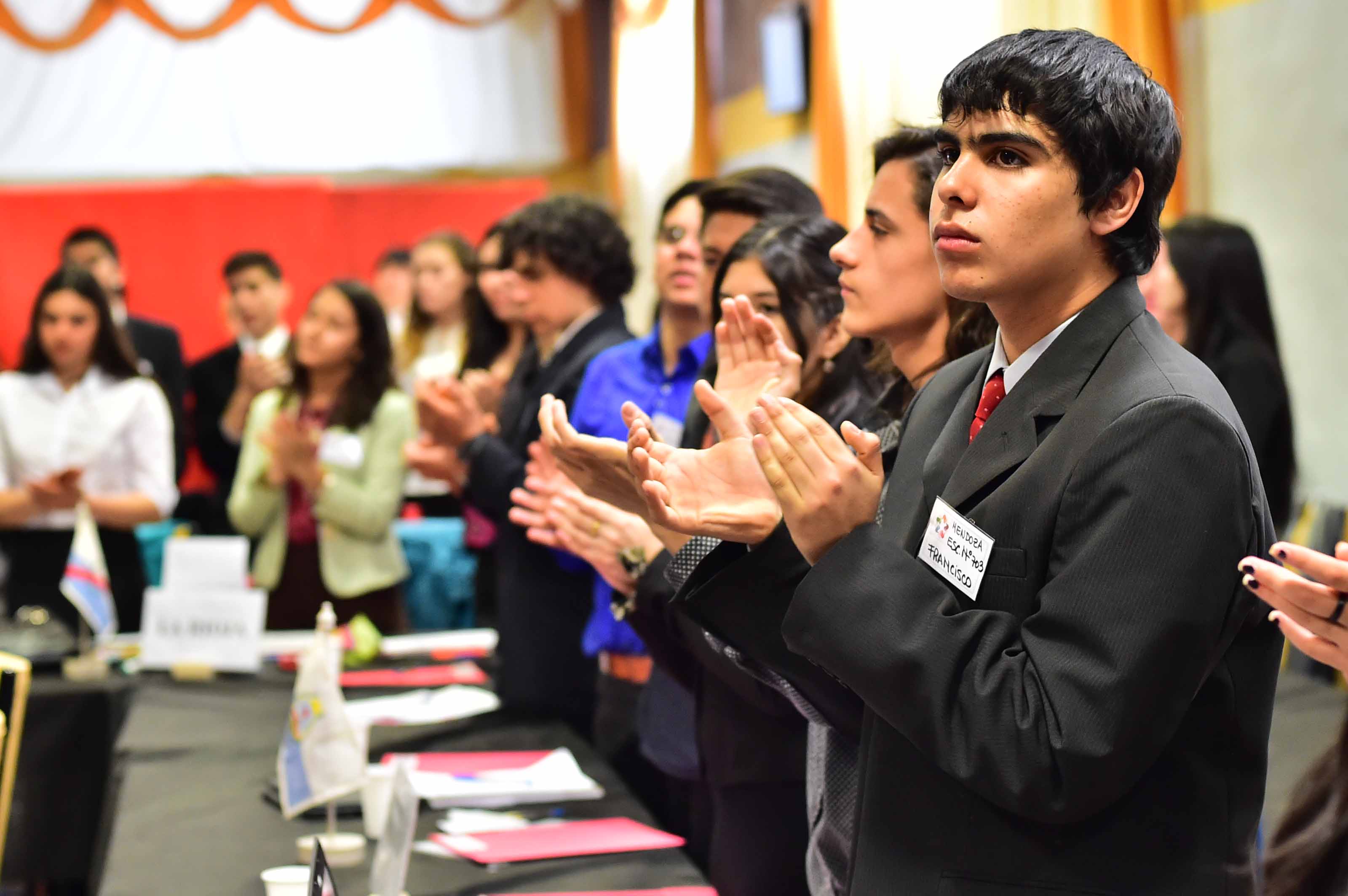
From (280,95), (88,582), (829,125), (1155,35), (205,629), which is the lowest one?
(205,629)

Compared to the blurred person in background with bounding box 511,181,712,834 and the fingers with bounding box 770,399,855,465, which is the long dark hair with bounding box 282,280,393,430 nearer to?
the blurred person in background with bounding box 511,181,712,834

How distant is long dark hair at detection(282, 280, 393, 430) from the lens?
3742 mm

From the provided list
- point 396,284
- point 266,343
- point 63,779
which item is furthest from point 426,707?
point 396,284

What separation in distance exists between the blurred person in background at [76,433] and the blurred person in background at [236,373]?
0.79m

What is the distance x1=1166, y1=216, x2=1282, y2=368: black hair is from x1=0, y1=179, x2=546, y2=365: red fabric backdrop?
5.86 meters

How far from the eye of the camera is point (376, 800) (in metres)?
1.85

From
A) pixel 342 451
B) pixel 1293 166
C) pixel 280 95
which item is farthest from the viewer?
Result: pixel 280 95

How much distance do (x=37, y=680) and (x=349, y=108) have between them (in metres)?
6.32

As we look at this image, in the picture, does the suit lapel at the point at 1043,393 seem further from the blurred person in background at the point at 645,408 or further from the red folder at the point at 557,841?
the blurred person in background at the point at 645,408

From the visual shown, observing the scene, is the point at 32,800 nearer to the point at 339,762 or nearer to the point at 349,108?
the point at 339,762

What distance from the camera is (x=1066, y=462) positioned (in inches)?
40.1

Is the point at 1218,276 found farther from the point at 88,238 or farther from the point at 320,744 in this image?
the point at 88,238

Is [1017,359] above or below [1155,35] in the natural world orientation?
below

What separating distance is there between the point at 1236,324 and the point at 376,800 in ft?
6.92
